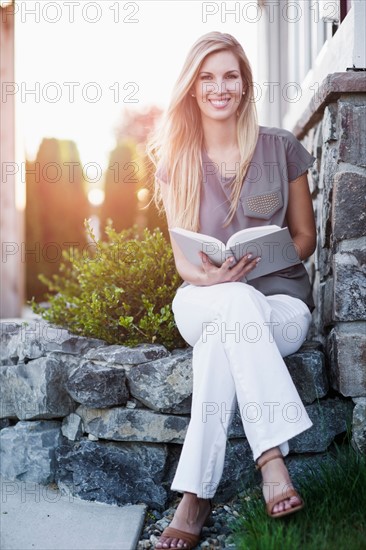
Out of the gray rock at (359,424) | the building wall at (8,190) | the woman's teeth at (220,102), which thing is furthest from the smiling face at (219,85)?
the building wall at (8,190)

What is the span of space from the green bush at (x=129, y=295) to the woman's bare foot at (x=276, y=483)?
884 millimetres

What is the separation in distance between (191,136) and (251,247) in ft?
2.23

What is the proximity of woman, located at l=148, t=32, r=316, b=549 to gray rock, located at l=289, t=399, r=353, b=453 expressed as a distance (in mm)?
256

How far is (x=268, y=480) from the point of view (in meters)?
1.99

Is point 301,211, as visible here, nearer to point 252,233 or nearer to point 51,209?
point 252,233

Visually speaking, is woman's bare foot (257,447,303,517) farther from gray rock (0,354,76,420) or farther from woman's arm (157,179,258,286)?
gray rock (0,354,76,420)

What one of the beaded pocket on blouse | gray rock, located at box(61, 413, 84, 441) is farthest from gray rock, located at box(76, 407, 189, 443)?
the beaded pocket on blouse

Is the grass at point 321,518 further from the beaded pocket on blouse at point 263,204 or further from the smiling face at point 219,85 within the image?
the smiling face at point 219,85

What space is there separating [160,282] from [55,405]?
2.25 ft

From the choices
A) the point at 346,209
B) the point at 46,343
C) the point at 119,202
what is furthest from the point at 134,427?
the point at 119,202

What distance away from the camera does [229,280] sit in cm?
235

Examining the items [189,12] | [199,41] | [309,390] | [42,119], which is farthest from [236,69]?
[42,119]

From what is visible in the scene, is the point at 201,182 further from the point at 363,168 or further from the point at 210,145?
A: the point at 363,168

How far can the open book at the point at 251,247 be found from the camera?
7.30 ft
